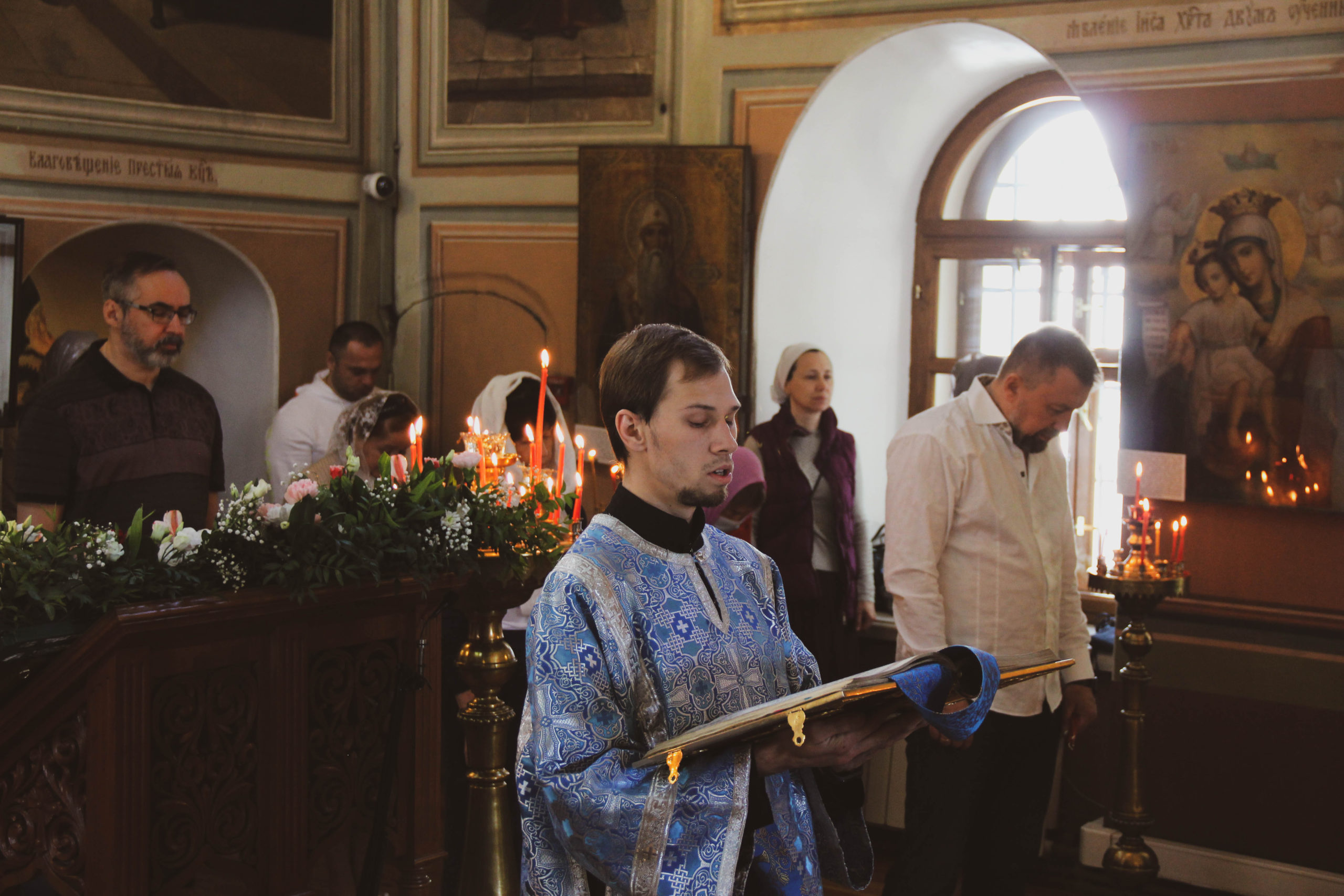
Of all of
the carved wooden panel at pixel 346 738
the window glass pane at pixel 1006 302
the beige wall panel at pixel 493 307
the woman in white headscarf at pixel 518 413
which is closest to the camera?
the carved wooden panel at pixel 346 738

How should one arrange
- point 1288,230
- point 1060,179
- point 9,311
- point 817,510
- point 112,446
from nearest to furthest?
point 112,446, point 1288,230, point 817,510, point 9,311, point 1060,179

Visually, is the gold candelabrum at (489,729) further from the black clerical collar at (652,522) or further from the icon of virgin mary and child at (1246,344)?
the icon of virgin mary and child at (1246,344)

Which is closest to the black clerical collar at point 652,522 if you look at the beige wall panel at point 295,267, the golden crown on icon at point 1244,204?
the golden crown on icon at point 1244,204

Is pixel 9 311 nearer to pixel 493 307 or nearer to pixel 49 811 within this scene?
pixel 493 307

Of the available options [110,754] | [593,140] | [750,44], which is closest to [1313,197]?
[750,44]

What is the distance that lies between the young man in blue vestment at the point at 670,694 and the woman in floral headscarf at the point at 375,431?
3010 mm

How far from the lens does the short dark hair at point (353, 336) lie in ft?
19.8

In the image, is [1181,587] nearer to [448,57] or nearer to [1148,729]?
[1148,729]

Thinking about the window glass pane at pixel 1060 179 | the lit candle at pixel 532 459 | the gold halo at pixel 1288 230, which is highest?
the window glass pane at pixel 1060 179

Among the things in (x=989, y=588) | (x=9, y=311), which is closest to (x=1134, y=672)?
(x=989, y=588)

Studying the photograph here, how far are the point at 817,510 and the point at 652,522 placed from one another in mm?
3348

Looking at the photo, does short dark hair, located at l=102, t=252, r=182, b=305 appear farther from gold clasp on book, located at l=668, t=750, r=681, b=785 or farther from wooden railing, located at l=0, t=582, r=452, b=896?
gold clasp on book, located at l=668, t=750, r=681, b=785

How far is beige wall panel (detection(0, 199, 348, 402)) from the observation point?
6754 mm

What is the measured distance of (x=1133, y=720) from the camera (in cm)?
430
